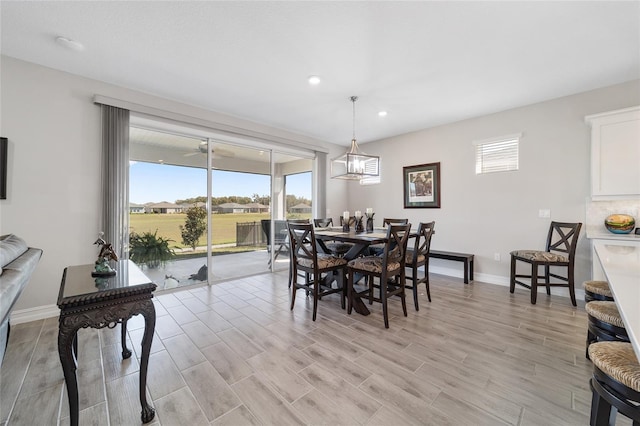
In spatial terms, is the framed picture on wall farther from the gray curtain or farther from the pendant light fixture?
the pendant light fixture

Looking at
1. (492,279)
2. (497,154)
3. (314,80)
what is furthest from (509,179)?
(314,80)

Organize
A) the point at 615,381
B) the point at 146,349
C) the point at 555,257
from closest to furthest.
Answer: the point at 615,381, the point at 146,349, the point at 555,257

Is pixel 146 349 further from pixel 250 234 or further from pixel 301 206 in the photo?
pixel 301 206

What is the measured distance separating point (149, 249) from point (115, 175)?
1.10m

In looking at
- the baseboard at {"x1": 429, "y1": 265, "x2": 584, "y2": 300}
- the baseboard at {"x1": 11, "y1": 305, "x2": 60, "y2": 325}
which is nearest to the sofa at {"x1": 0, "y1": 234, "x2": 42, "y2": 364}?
the baseboard at {"x1": 11, "y1": 305, "x2": 60, "y2": 325}

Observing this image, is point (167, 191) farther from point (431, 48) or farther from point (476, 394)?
point (476, 394)

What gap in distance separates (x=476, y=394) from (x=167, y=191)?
4146 millimetres

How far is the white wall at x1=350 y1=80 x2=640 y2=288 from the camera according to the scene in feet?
11.4

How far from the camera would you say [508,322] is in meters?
2.74

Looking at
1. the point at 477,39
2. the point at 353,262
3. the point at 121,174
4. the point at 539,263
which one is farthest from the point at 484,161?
the point at 121,174

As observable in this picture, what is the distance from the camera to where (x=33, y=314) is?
2.79 metres

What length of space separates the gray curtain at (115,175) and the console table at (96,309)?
5.67 ft

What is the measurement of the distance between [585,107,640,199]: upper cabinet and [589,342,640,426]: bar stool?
2.87 metres

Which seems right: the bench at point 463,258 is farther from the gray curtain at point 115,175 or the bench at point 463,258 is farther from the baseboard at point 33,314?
the baseboard at point 33,314
